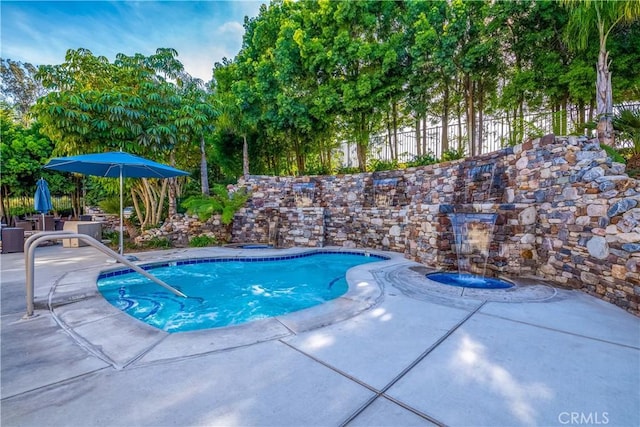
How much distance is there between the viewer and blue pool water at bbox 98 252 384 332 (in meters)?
3.91

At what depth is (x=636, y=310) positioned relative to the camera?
2943mm

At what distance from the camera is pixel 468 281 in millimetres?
4539

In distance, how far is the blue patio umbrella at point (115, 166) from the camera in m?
5.40

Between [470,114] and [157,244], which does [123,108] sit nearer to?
[157,244]

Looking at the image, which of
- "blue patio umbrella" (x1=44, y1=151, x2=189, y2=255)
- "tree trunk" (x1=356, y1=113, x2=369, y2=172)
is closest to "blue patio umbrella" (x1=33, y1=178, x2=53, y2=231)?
"blue patio umbrella" (x1=44, y1=151, x2=189, y2=255)

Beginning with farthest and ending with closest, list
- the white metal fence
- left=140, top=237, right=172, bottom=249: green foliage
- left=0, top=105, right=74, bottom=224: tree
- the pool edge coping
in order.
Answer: left=0, top=105, right=74, bottom=224: tree < the white metal fence < left=140, top=237, right=172, bottom=249: green foliage < the pool edge coping

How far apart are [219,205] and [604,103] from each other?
10.4 metres

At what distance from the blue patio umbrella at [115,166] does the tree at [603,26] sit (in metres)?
9.70

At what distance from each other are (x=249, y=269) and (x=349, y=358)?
4.59m

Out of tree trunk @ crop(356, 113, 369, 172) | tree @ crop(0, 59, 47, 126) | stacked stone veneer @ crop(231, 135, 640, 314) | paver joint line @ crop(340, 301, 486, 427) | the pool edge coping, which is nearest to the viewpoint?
paver joint line @ crop(340, 301, 486, 427)

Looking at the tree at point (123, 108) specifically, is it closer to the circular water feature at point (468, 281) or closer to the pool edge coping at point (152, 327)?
the pool edge coping at point (152, 327)

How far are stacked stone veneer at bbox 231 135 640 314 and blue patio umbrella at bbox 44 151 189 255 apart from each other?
3.37 meters

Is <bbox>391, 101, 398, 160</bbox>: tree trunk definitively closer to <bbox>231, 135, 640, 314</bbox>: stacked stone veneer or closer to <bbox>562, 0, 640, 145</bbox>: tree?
<bbox>231, 135, 640, 314</bbox>: stacked stone veneer

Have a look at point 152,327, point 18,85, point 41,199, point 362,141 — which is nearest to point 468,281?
point 152,327
